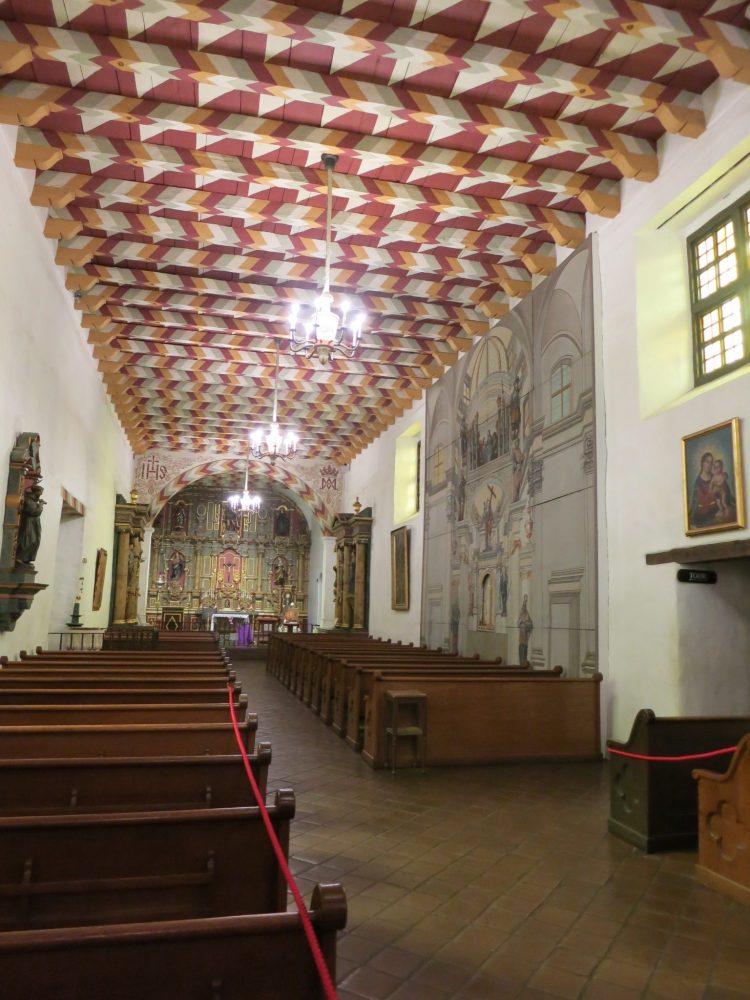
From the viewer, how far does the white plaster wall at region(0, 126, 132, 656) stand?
7781 millimetres

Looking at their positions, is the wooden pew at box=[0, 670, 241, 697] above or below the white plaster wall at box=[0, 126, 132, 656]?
below

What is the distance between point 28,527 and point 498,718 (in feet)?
17.9

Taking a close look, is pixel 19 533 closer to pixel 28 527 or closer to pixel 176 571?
pixel 28 527

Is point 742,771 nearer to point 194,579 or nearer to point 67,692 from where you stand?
point 67,692

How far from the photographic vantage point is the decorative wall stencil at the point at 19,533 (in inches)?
306

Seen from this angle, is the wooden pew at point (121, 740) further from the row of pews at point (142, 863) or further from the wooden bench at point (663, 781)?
the wooden bench at point (663, 781)

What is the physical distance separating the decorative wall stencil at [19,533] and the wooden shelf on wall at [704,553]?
6440mm

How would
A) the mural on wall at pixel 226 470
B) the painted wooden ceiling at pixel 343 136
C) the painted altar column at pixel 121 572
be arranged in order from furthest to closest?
the mural on wall at pixel 226 470, the painted altar column at pixel 121 572, the painted wooden ceiling at pixel 343 136

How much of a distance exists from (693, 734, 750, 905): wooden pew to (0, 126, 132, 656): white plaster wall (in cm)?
711

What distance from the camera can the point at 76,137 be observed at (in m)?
7.81

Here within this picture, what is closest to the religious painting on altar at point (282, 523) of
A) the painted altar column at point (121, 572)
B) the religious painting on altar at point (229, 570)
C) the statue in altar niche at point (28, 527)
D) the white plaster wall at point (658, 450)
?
the religious painting on altar at point (229, 570)

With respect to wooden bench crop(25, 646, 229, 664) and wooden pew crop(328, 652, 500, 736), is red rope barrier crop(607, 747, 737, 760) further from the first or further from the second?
wooden bench crop(25, 646, 229, 664)

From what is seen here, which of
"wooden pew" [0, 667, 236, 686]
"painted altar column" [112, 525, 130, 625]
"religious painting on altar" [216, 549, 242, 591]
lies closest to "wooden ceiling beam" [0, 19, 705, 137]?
"wooden pew" [0, 667, 236, 686]

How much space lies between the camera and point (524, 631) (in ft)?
31.9
